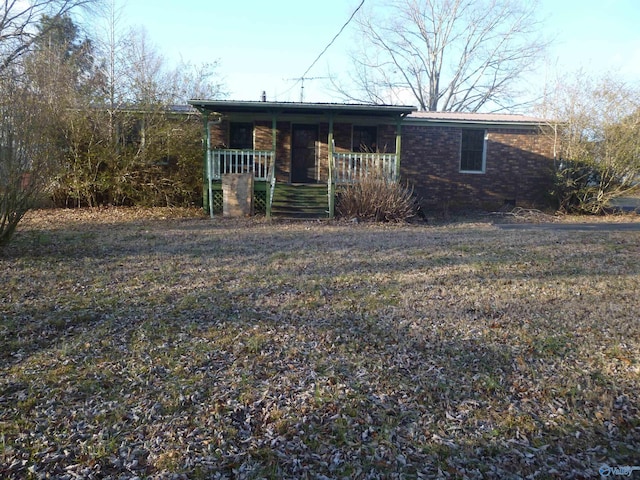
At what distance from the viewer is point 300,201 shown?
1402 cm

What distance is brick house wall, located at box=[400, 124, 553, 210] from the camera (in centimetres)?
1661

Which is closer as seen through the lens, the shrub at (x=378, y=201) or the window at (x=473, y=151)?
A: the shrub at (x=378, y=201)

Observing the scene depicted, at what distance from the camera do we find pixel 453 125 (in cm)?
1642

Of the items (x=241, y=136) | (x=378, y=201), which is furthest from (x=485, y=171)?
(x=241, y=136)

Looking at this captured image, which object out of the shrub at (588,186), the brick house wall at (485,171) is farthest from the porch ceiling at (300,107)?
the shrub at (588,186)

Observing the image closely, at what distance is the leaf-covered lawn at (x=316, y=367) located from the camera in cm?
272

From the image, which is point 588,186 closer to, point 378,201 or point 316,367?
point 378,201

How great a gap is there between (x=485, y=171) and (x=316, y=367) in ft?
47.9

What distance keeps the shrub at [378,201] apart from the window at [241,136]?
17.6ft

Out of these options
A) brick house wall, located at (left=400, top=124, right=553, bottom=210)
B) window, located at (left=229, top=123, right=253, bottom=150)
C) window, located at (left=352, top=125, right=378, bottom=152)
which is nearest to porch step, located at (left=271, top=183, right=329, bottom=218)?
window, located at (left=229, top=123, right=253, bottom=150)

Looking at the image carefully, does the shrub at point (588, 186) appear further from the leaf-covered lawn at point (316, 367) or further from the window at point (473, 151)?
the leaf-covered lawn at point (316, 367)

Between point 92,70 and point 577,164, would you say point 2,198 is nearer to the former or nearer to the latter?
point 92,70

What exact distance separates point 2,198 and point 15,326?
3.45 meters

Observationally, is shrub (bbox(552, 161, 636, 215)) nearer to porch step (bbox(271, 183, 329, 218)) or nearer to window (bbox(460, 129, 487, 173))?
window (bbox(460, 129, 487, 173))
